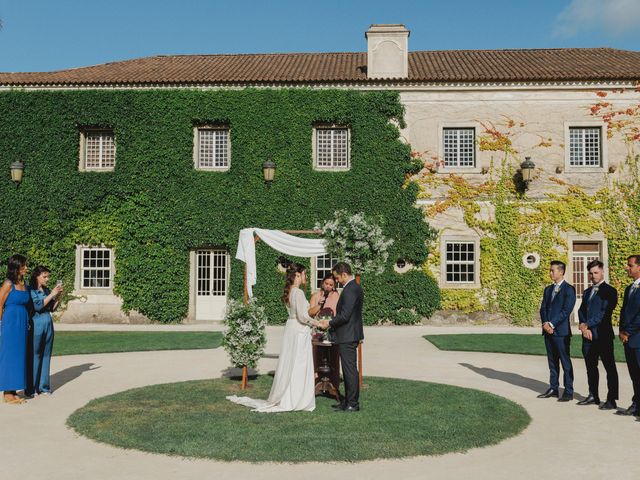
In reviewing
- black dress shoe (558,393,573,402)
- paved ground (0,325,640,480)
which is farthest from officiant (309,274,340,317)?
black dress shoe (558,393,573,402)

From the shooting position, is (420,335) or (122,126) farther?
(122,126)

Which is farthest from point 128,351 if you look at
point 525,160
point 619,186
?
point 619,186

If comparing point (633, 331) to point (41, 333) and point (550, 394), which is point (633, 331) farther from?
point (41, 333)

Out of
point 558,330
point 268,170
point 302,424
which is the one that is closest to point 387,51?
point 268,170

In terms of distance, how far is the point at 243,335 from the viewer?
983cm

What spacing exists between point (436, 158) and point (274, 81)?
246 inches

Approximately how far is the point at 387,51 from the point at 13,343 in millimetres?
16836

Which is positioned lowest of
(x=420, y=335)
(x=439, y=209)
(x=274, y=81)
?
(x=420, y=335)

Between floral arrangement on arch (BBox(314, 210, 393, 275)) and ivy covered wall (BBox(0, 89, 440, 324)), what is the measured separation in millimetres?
10918

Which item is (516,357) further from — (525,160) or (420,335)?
(525,160)

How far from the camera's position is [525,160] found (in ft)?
67.4

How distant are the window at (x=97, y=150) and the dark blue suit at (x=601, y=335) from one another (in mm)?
17724

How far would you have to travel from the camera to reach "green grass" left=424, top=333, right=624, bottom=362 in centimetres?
1403

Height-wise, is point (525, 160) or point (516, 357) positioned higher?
point (525, 160)
